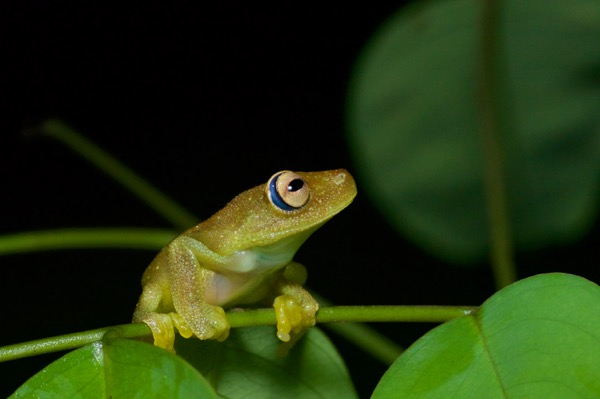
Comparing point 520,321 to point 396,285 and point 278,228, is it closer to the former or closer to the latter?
point 278,228

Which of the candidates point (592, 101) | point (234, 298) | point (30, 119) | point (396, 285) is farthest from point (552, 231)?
point (30, 119)

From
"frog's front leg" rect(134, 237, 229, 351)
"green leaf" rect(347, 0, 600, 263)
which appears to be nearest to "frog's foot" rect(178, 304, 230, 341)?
"frog's front leg" rect(134, 237, 229, 351)

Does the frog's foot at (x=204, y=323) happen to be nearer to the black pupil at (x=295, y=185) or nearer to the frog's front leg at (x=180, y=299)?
the frog's front leg at (x=180, y=299)

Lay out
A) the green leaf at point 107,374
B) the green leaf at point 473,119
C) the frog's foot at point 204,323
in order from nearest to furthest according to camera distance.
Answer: the green leaf at point 107,374, the frog's foot at point 204,323, the green leaf at point 473,119

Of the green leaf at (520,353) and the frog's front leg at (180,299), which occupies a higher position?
the green leaf at (520,353)

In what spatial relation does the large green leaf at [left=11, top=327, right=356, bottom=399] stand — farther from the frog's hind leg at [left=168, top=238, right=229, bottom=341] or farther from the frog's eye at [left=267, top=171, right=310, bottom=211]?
the frog's eye at [left=267, top=171, right=310, bottom=211]

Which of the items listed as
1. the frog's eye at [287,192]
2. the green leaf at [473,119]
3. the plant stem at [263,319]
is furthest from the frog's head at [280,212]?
the green leaf at [473,119]

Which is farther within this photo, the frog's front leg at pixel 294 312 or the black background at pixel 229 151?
the black background at pixel 229 151

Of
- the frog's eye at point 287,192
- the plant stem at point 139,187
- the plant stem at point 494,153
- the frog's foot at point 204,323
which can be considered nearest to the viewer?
the frog's foot at point 204,323

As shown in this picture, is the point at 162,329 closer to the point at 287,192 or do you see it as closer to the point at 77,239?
the point at 287,192
